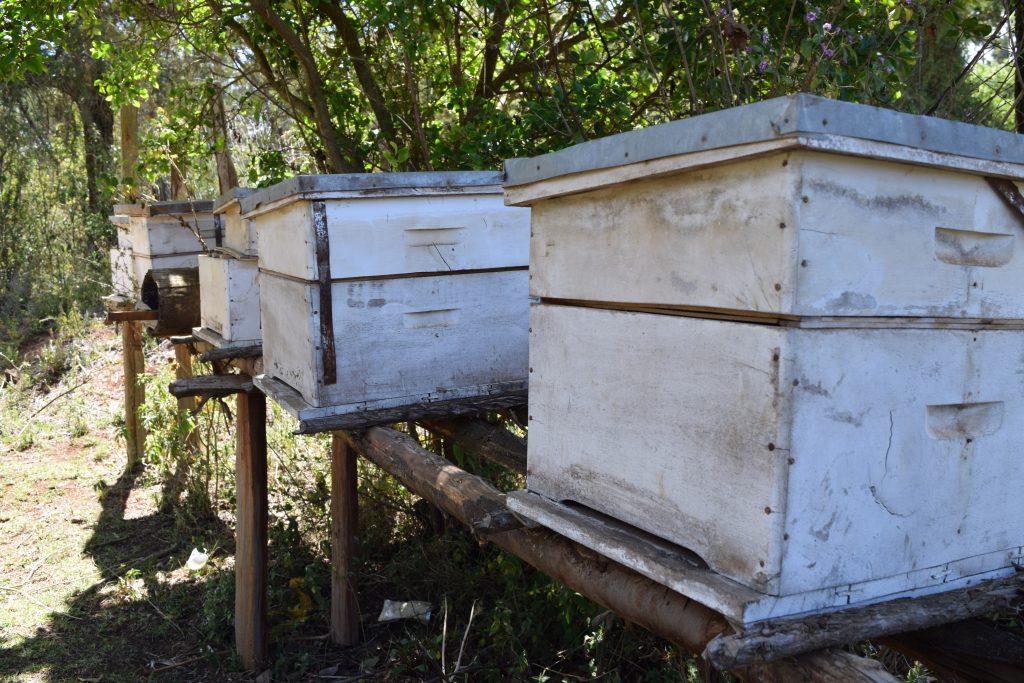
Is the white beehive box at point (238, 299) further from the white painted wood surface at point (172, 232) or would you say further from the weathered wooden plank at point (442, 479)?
the white painted wood surface at point (172, 232)

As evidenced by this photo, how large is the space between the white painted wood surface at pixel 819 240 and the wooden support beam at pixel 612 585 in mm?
550

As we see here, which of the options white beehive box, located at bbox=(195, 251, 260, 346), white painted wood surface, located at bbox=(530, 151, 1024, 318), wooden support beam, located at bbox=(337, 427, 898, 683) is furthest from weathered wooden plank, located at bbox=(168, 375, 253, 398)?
white painted wood surface, located at bbox=(530, 151, 1024, 318)

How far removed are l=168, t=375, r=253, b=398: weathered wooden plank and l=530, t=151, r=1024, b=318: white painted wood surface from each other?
2981mm

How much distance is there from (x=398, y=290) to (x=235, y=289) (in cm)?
164

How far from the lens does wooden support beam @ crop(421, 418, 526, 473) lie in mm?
2797

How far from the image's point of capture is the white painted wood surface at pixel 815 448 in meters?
1.42

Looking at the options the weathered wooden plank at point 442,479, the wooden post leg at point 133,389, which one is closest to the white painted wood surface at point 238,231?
the weathered wooden plank at point 442,479

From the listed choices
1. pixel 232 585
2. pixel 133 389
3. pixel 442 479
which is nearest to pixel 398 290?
pixel 442 479

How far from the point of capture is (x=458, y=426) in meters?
3.25

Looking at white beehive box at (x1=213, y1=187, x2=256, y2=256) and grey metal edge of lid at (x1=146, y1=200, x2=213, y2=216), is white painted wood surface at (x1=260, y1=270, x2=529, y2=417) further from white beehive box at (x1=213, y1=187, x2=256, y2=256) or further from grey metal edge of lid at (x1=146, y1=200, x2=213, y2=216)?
grey metal edge of lid at (x1=146, y1=200, x2=213, y2=216)

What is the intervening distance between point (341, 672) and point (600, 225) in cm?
348

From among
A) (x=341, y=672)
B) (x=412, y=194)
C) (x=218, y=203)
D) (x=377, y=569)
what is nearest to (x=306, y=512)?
(x=377, y=569)

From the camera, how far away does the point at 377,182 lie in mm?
3008

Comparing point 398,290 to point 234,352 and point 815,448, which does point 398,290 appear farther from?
point 815,448
